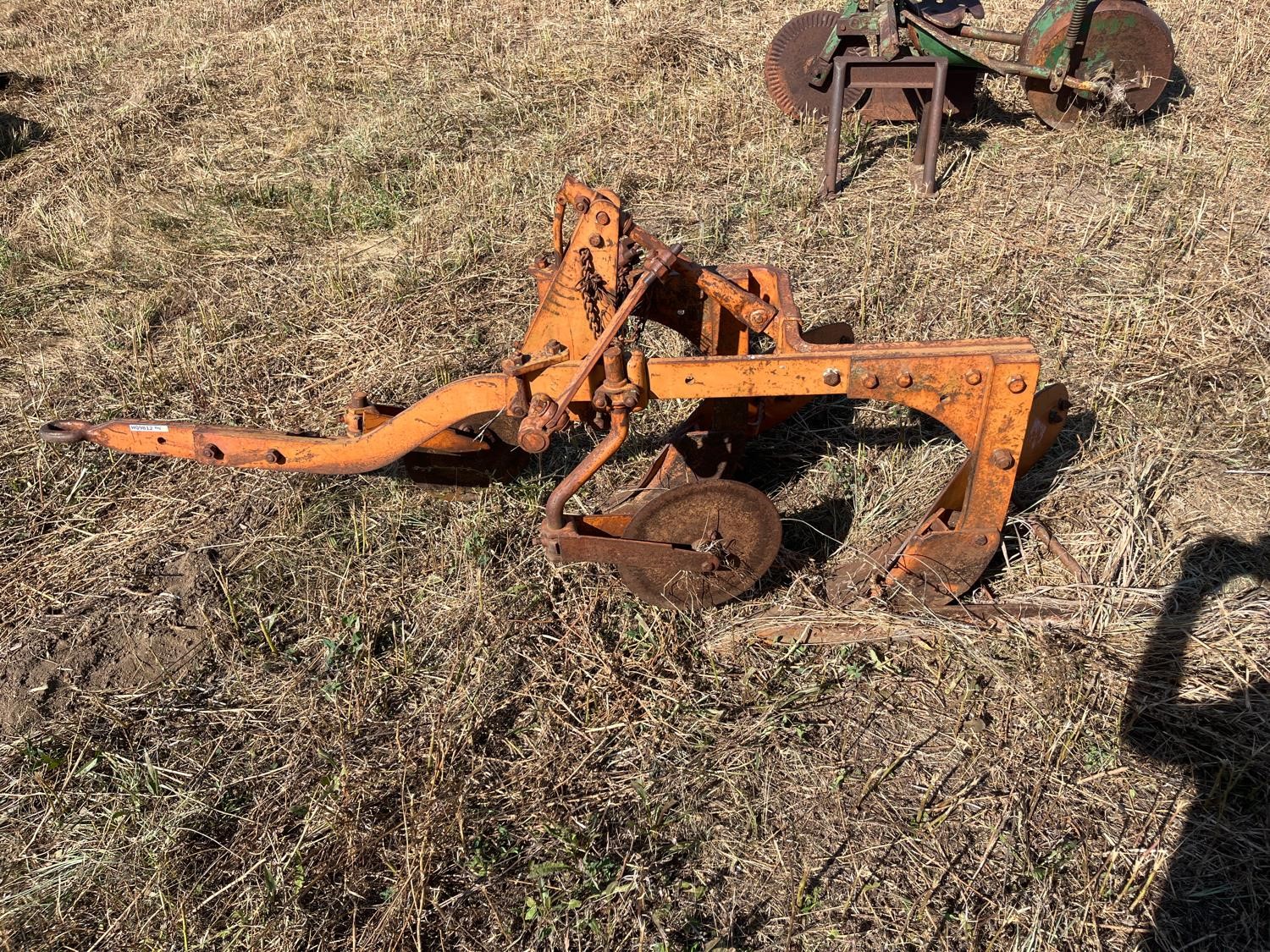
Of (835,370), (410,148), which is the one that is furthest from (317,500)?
(410,148)

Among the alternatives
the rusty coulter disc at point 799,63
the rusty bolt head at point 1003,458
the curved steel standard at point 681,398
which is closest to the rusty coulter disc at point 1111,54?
the rusty coulter disc at point 799,63

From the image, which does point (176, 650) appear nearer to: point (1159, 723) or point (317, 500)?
point (317, 500)

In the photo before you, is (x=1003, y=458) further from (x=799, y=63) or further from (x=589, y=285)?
(x=799, y=63)

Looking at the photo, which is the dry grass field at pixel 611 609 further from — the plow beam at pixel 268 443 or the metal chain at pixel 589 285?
the metal chain at pixel 589 285

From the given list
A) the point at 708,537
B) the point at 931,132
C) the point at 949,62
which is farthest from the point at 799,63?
the point at 708,537

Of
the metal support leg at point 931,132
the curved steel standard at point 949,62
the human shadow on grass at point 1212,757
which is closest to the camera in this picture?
the human shadow on grass at point 1212,757

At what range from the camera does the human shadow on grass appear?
2.69 metres

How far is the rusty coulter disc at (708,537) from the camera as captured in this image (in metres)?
3.35

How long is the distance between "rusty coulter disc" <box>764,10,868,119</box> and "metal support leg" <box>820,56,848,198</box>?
95 centimetres

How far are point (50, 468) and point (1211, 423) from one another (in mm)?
5587

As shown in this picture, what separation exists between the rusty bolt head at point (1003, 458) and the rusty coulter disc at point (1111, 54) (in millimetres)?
4818

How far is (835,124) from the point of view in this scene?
6266 millimetres

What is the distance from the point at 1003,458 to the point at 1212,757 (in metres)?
1.17

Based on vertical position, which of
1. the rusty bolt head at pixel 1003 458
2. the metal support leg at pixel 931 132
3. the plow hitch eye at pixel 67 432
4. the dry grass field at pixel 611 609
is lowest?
the dry grass field at pixel 611 609
